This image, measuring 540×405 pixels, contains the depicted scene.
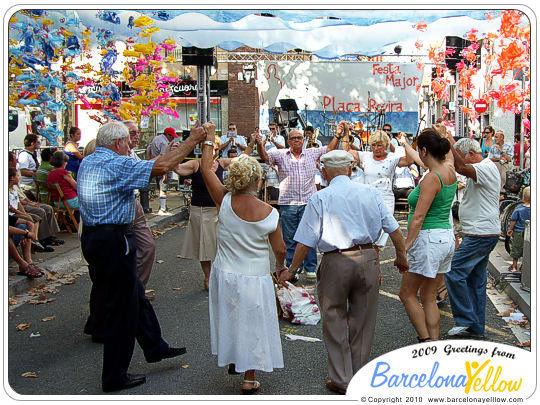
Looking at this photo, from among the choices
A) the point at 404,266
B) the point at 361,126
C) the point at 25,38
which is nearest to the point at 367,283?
the point at 404,266

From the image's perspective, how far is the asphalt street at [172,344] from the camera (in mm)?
5129

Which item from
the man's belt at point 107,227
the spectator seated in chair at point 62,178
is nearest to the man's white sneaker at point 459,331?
the man's belt at point 107,227

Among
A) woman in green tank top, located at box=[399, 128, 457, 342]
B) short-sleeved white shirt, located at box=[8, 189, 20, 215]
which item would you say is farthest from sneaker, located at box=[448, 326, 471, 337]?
short-sleeved white shirt, located at box=[8, 189, 20, 215]

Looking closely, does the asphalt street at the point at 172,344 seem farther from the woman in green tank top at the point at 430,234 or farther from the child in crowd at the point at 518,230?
the child in crowd at the point at 518,230

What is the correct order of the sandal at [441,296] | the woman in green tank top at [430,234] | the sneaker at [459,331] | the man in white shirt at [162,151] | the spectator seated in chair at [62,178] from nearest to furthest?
the woman in green tank top at [430,234], the sneaker at [459,331], the sandal at [441,296], the spectator seated in chair at [62,178], the man in white shirt at [162,151]

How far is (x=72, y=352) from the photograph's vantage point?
6.00m

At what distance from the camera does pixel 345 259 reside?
16.0 feet

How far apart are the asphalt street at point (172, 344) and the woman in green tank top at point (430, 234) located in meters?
0.52

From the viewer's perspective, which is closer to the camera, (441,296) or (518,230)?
(441,296)

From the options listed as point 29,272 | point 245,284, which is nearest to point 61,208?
point 29,272

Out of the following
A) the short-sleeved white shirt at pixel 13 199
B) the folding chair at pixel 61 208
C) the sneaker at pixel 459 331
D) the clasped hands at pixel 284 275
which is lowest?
the sneaker at pixel 459 331

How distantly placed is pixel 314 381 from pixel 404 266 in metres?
1.16

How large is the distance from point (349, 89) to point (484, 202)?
533 inches

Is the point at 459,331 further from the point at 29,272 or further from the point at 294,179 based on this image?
the point at 29,272
